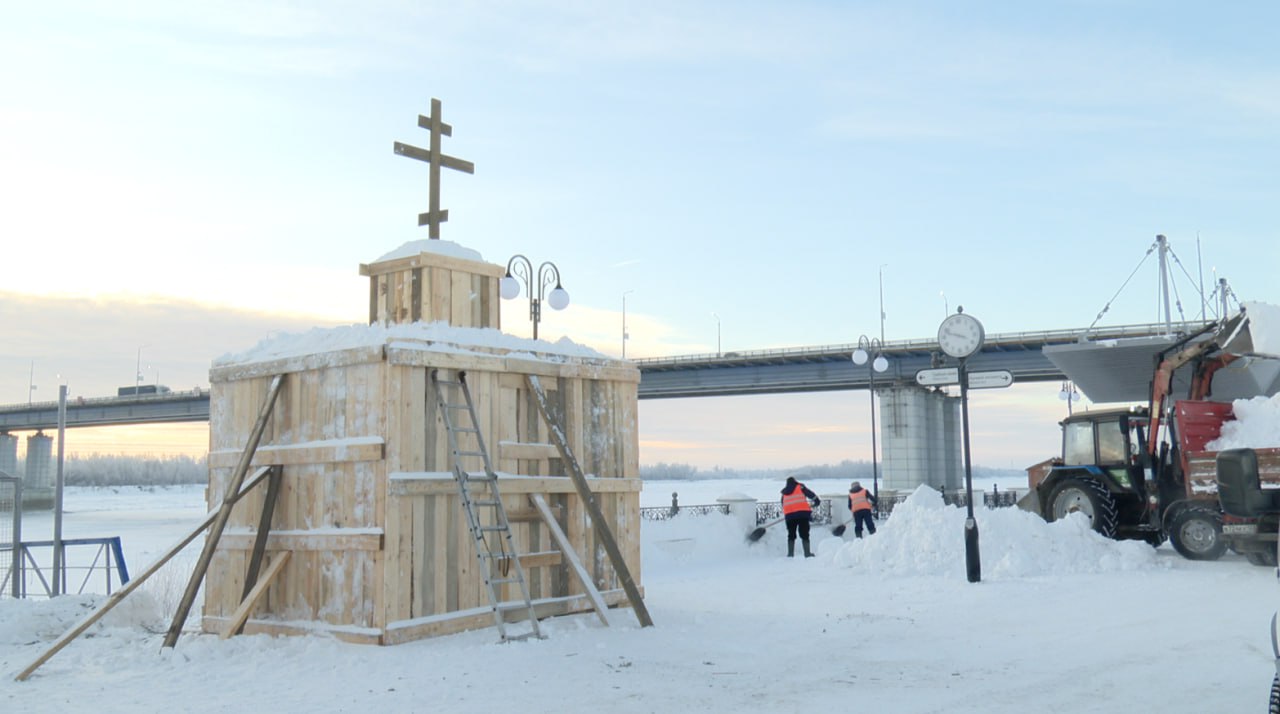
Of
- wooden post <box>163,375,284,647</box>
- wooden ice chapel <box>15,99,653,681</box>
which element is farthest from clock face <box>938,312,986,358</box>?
wooden post <box>163,375,284,647</box>

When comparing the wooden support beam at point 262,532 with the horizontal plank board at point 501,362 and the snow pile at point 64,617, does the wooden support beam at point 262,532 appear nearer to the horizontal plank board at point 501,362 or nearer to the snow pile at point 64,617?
the snow pile at point 64,617

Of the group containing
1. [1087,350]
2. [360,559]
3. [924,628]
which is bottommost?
[924,628]

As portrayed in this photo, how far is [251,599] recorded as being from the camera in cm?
1030

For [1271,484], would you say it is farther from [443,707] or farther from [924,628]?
[443,707]

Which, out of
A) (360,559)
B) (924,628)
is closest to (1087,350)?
(924,628)

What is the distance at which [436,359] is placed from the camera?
10.5m

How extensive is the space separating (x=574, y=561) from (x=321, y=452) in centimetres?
284

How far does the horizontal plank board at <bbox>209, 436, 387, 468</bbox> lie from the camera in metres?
10.0

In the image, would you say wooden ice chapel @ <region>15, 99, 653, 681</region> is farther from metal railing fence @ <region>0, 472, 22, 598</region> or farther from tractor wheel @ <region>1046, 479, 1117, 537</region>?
tractor wheel @ <region>1046, 479, 1117, 537</region>

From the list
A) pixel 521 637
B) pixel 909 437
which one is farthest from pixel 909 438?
pixel 521 637

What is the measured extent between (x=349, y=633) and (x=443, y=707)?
2.57 metres

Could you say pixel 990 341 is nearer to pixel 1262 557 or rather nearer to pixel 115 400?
pixel 1262 557

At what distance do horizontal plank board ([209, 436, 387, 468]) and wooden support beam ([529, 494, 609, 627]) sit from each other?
6.56 feet

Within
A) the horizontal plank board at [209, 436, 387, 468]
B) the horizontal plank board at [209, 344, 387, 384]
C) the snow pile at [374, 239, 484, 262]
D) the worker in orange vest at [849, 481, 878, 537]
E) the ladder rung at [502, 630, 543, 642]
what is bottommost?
the ladder rung at [502, 630, 543, 642]
